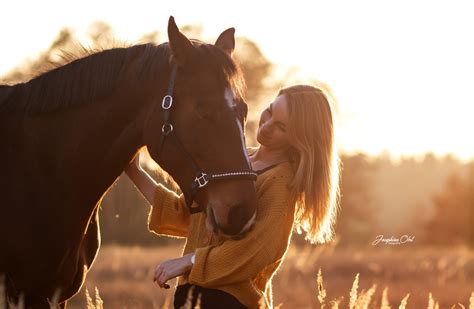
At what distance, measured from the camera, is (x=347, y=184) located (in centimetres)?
3738

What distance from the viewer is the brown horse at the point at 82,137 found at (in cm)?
446

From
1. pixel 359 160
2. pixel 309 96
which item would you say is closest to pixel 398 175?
pixel 359 160

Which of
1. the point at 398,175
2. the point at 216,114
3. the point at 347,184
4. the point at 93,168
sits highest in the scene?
the point at 398,175

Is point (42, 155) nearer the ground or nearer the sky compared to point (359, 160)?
nearer the ground

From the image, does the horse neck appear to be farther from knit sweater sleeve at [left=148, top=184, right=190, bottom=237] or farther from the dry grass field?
the dry grass field

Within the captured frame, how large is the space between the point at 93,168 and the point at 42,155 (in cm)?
31

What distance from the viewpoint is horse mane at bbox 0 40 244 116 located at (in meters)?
4.69

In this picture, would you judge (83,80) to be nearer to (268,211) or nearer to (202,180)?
(202,180)

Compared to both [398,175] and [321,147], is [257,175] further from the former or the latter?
[398,175]

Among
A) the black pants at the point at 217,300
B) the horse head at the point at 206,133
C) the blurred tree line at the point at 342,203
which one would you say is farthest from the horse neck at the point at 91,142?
the blurred tree line at the point at 342,203

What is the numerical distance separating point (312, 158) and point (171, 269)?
1040mm

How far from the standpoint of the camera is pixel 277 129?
4746 mm

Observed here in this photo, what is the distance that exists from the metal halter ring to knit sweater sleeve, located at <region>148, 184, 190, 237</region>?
1.77ft

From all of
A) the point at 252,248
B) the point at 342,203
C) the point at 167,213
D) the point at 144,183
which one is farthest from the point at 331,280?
the point at 342,203
